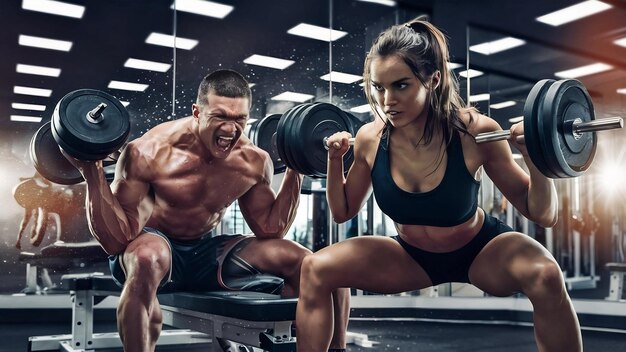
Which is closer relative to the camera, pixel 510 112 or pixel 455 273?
pixel 455 273

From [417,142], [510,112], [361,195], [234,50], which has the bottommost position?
[361,195]

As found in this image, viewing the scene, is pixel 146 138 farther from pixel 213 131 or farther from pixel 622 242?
pixel 622 242

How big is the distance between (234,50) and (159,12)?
0.60 m

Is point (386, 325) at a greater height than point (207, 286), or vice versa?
point (207, 286)

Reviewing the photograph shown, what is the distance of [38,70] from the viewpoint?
4203mm

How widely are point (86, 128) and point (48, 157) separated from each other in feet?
2.25

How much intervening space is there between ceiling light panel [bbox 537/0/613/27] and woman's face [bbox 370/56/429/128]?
3605mm

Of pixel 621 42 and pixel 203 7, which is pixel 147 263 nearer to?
pixel 203 7

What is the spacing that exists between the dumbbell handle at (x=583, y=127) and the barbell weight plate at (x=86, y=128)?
3.60ft

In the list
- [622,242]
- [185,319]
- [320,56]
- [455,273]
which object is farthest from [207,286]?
[622,242]

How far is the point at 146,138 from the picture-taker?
85.1 inches

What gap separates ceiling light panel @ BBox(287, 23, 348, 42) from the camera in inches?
182

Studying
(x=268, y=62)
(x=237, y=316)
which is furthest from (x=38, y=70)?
(x=237, y=316)

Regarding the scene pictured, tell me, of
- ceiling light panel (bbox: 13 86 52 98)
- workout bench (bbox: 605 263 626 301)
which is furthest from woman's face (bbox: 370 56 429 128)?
workout bench (bbox: 605 263 626 301)
